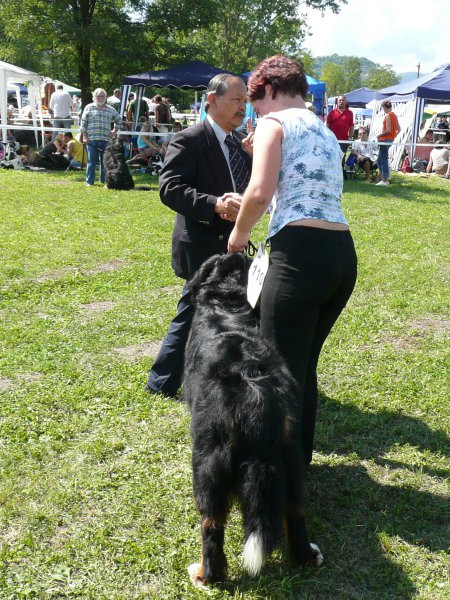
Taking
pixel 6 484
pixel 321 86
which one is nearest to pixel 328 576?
pixel 6 484

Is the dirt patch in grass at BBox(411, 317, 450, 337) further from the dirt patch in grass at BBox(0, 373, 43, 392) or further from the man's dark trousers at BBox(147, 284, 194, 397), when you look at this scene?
the dirt patch in grass at BBox(0, 373, 43, 392)

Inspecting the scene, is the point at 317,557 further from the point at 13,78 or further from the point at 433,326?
the point at 13,78

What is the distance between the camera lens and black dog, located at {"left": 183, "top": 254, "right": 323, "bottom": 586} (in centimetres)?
215

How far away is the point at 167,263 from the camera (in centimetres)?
718

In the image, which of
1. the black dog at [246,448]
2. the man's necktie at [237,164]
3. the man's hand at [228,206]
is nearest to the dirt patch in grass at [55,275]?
the man's necktie at [237,164]

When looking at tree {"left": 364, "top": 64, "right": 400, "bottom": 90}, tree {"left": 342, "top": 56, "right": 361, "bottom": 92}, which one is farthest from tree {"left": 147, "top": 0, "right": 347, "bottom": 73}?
tree {"left": 342, "top": 56, "right": 361, "bottom": 92}

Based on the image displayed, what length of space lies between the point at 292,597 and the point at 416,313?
404 cm

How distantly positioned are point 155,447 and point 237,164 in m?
1.80

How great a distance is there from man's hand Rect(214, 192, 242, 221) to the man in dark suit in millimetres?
19

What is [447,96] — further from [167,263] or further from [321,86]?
[167,263]

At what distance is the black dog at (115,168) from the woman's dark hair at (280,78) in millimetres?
10234

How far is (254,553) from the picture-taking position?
2064 millimetres

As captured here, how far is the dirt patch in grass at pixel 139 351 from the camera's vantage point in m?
4.76

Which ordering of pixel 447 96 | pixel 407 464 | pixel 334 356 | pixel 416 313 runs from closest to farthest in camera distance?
pixel 407 464 < pixel 334 356 < pixel 416 313 < pixel 447 96
